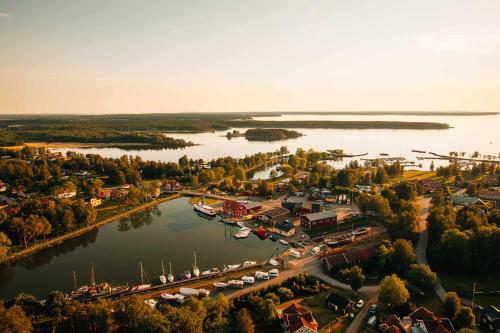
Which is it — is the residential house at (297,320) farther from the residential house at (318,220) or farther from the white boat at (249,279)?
the residential house at (318,220)

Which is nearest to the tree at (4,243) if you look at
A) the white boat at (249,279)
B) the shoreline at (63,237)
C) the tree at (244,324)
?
the shoreline at (63,237)

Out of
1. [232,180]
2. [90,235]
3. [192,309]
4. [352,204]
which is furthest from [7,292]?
[352,204]

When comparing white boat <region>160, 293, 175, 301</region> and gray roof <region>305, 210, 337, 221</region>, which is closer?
white boat <region>160, 293, 175, 301</region>

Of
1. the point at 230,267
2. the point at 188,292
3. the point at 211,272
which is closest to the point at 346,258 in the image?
the point at 230,267

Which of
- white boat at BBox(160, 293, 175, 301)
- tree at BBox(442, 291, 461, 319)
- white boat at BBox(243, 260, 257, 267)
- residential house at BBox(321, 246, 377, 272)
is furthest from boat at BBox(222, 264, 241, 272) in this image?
tree at BBox(442, 291, 461, 319)

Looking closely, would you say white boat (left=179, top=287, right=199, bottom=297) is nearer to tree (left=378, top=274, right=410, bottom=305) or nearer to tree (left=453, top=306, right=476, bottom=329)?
tree (left=378, top=274, right=410, bottom=305)

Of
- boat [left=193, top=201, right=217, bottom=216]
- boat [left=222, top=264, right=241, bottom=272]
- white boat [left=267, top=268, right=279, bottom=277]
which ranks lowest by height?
boat [left=222, top=264, right=241, bottom=272]

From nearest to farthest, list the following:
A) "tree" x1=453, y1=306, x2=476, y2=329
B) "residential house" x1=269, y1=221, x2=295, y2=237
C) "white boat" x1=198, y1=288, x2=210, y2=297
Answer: "tree" x1=453, y1=306, x2=476, y2=329 → "white boat" x1=198, y1=288, x2=210, y2=297 → "residential house" x1=269, y1=221, x2=295, y2=237
